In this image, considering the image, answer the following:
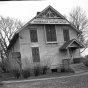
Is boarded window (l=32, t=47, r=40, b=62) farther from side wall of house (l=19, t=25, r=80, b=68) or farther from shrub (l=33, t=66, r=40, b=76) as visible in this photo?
shrub (l=33, t=66, r=40, b=76)

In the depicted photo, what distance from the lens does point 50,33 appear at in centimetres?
2214

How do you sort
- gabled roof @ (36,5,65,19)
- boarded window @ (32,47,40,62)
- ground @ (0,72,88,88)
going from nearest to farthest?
ground @ (0,72,88,88) → boarded window @ (32,47,40,62) → gabled roof @ (36,5,65,19)

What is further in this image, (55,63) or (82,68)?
(55,63)

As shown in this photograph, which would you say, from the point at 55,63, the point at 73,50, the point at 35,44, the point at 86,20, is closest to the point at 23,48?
the point at 35,44

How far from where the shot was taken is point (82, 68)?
64.7 ft

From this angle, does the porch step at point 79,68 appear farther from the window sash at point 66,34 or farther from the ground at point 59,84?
the ground at point 59,84

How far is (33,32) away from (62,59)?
18.0 ft

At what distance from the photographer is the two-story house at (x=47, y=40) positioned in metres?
20.8

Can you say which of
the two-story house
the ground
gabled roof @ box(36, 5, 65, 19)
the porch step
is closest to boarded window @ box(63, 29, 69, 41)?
the two-story house

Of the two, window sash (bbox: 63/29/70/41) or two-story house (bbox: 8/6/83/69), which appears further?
window sash (bbox: 63/29/70/41)

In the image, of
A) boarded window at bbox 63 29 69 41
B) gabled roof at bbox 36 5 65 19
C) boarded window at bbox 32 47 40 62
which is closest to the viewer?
boarded window at bbox 32 47 40 62

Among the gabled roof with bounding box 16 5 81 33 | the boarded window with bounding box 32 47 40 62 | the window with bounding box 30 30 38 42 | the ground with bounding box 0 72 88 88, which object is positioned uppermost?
the gabled roof with bounding box 16 5 81 33

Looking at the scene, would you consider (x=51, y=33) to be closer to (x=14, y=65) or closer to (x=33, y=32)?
(x=33, y=32)

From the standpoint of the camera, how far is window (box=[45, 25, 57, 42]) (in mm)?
21984
